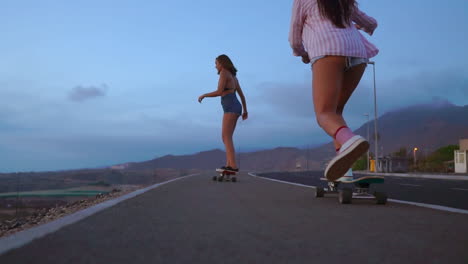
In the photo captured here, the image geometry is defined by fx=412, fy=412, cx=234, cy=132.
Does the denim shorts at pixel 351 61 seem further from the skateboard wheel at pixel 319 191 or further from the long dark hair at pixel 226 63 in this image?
the long dark hair at pixel 226 63

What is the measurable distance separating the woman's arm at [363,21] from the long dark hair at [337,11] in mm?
273

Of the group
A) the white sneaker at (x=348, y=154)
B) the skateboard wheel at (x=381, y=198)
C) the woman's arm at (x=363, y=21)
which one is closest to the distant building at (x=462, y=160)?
the skateboard wheel at (x=381, y=198)

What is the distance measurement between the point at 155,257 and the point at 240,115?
1019 centimetres

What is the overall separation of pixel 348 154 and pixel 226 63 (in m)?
8.47

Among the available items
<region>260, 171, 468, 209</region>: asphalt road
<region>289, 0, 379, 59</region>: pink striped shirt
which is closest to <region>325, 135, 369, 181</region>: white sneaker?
<region>289, 0, 379, 59</region>: pink striped shirt

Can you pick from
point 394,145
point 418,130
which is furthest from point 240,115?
point 418,130

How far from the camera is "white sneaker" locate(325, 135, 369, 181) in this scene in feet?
11.8

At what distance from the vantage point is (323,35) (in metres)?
4.01

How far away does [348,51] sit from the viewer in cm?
396

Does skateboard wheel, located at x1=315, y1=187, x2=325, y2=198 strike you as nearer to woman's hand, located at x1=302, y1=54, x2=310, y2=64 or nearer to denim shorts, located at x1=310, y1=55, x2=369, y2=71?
woman's hand, located at x1=302, y1=54, x2=310, y2=64

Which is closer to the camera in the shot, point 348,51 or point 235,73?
point 348,51

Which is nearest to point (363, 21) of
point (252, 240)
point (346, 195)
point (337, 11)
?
point (337, 11)

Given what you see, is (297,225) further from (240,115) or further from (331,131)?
(240,115)

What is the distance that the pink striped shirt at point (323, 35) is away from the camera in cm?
396
